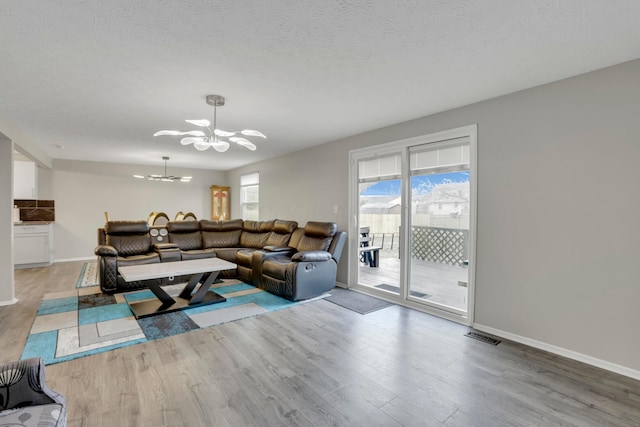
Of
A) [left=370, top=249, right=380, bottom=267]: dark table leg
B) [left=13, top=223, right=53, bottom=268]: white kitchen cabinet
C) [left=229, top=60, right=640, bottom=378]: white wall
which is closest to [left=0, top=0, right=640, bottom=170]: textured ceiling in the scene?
[left=229, top=60, right=640, bottom=378]: white wall

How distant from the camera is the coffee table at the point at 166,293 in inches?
135

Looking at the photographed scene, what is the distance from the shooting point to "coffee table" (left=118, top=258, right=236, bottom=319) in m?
3.42

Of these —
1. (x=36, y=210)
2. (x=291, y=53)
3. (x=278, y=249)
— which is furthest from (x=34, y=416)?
(x=36, y=210)

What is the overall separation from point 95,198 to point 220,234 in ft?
11.8

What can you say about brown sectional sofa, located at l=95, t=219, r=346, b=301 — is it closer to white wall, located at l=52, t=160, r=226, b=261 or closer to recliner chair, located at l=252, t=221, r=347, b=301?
recliner chair, located at l=252, t=221, r=347, b=301

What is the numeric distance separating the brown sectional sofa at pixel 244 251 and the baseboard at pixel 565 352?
83.2 inches

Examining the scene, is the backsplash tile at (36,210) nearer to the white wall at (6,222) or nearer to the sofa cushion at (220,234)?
the white wall at (6,222)

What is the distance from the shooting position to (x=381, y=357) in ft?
8.31

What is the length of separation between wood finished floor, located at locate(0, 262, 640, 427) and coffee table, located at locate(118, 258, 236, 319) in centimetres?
84

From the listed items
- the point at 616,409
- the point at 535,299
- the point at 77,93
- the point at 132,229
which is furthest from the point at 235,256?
the point at 616,409

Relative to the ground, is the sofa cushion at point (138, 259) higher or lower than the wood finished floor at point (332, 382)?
higher

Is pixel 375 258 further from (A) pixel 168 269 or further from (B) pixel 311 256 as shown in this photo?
(A) pixel 168 269

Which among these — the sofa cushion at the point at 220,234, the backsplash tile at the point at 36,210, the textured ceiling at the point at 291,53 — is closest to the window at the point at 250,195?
the sofa cushion at the point at 220,234

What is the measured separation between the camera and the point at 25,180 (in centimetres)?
630
